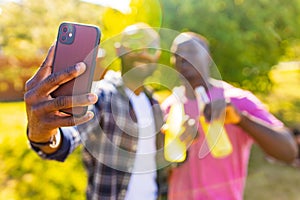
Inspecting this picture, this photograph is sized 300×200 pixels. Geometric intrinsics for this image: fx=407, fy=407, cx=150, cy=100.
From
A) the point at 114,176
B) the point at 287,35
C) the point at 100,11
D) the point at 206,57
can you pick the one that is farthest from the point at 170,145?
the point at 287,35

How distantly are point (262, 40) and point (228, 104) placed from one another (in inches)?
243

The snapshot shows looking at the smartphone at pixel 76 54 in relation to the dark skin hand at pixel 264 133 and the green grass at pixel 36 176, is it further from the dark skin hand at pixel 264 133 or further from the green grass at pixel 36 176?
the green grass at pixel 36 176

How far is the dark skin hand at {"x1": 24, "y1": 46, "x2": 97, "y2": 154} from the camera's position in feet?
3.31

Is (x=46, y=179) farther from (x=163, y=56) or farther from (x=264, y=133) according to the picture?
(x=264, y=133)

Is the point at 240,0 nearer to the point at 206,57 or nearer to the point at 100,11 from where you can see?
the point at 100,11

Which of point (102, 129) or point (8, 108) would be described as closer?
point (102, 129)

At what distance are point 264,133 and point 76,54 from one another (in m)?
0.93

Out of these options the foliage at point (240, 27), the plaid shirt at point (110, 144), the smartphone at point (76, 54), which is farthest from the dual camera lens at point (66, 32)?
the foliage at point (240, 27)

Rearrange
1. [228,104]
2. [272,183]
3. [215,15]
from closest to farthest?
[228,104] < [272,183] < [215,15]

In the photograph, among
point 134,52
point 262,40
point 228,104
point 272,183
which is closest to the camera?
point 228,104

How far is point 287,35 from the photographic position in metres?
8.24

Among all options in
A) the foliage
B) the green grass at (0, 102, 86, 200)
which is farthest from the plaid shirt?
the foliage

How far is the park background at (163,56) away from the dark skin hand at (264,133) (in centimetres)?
46

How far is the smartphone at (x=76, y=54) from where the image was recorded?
107 centimetres
